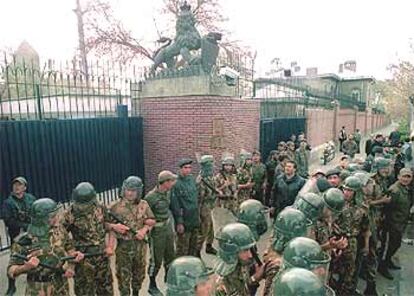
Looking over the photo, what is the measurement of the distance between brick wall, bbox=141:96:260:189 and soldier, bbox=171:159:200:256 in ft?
10.9

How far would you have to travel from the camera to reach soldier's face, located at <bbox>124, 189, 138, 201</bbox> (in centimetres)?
425

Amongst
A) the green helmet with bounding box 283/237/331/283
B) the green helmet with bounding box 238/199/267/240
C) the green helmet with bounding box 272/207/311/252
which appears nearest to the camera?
the green helmet with bounding box 283/237/331/283

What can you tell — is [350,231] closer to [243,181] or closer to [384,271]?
[384,271]

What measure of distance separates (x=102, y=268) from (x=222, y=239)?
2040 millimetres

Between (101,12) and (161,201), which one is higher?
(101,12)

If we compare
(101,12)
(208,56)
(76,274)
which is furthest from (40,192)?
(101,12)

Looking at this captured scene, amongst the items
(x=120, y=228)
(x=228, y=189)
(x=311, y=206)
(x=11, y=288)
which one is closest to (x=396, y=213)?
(x=311, y=206)

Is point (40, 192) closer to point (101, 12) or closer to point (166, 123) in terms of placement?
point (166, 123)

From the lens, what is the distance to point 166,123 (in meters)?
9.05

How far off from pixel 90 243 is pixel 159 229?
3.24 ft

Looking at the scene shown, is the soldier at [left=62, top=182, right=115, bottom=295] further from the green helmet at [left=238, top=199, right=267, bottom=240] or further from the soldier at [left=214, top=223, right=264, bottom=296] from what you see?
the soldier at [left=214, top=223, right=264, bottom=296]

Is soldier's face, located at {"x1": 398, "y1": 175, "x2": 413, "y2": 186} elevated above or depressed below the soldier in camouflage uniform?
above

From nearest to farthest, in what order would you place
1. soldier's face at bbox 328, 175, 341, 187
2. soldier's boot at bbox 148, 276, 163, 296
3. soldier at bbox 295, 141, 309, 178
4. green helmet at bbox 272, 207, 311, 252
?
green helmet at bbox 272, 207, 311, 252 → soldier's boot at bbox 148, 276, 163, 296 → soldier's face at bbox 328, 175, 341, 187 → soldier at bbox 295, 141, 309, 178

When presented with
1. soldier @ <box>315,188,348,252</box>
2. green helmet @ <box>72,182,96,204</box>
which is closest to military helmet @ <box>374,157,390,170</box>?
soldier @ <box>315,188,348,252</box>
